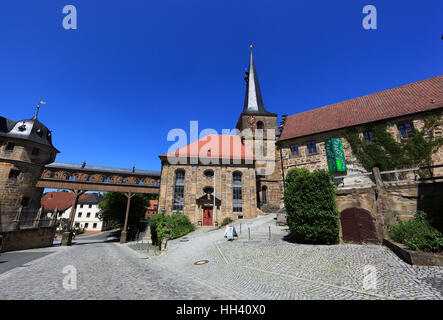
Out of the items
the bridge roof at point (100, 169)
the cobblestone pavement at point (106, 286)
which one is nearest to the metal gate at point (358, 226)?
the cobblestone pavement at point (106, 286)

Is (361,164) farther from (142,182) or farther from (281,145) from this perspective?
(142,182)

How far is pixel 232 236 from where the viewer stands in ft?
42.2

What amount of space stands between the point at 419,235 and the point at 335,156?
12.9 metres

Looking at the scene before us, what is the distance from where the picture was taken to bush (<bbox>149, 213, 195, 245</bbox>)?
1553 centimetres

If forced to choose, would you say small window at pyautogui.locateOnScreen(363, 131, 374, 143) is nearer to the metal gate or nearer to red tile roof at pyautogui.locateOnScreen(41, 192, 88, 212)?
the metal gate

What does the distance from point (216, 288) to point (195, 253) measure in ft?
18.6

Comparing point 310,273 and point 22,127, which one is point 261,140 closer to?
point 310,273

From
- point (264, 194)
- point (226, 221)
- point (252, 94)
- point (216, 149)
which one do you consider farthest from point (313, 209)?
point (252, 94)

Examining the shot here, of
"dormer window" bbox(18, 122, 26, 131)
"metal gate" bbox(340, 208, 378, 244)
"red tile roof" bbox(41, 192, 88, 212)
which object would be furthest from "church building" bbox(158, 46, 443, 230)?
"red tile roof" bbox(41, 192, 88, 212)

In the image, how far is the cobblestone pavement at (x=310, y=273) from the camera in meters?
4.69

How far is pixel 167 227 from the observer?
16.3 m

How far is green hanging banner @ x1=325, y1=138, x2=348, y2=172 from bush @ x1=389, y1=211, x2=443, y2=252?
33.5ft

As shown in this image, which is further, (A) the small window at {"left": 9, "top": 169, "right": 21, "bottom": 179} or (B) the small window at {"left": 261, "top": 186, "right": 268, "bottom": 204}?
(B) the small window at {"left": 261, "top": 186, "right": 268, "bottom": 204}
